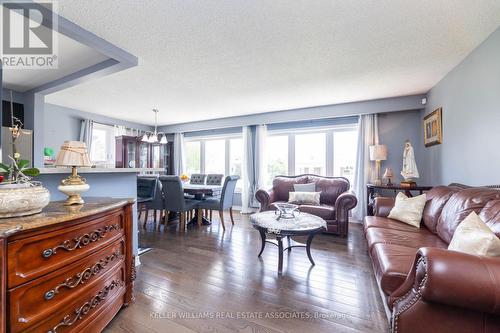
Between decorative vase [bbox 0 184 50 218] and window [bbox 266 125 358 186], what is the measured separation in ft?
14.7

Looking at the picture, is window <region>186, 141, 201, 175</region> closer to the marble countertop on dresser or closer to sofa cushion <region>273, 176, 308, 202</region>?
sofa cushion <region>273, 176, 308, 202</region>

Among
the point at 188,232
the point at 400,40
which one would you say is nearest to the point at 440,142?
the point at 400,40

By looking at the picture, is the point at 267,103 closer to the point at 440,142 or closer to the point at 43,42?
the point at 440,142

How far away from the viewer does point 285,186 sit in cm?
448

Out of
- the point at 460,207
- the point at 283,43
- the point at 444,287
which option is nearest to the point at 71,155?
the point at 283,43

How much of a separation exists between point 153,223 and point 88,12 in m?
3.53

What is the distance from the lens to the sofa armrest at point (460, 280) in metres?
0.95

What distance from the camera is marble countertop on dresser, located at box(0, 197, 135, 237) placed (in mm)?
896

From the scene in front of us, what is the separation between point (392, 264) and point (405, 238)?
0.71 metres


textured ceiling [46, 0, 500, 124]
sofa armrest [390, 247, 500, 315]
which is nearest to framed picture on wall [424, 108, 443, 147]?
textured ceiling [46, 0, 500, 124]

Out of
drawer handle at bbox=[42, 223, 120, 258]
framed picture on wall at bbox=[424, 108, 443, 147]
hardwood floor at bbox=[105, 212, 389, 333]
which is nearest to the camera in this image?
drawer handle at bbox=[42, 223, 120, 258]

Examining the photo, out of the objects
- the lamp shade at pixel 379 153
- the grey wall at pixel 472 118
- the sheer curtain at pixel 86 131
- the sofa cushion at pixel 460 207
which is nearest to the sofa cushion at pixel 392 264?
the sofa cushion at pixel 460 207

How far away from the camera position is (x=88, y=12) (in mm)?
1752

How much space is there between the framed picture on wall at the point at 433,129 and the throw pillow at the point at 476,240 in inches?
89.7
